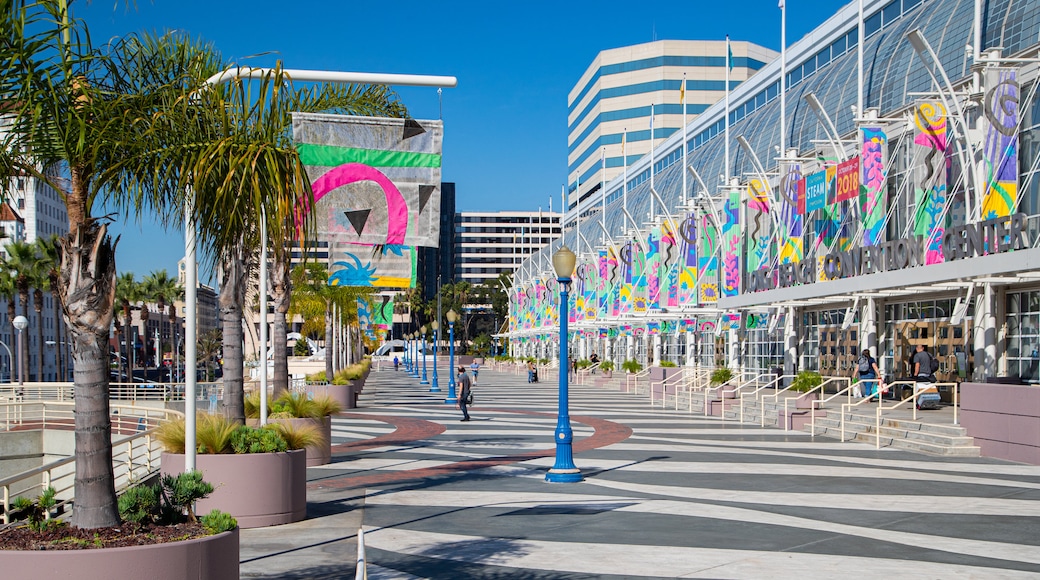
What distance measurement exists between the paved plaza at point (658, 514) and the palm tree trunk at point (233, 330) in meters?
1.81

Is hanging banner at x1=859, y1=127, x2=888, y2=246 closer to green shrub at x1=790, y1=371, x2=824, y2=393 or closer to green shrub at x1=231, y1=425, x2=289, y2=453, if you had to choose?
green shrub at x1=790, y1=371, x2=824, y2=393

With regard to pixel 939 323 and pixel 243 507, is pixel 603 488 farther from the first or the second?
pixel 939 323

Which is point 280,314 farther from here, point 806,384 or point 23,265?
point 23,265

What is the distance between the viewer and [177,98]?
948 cm

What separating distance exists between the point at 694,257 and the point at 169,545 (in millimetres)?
41726

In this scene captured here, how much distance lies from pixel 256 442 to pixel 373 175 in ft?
11.9

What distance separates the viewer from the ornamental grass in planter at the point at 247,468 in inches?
476

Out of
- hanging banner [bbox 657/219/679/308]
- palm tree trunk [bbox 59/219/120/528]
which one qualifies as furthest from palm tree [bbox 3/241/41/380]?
palm tree trunk [bbox 59/219/120/528]

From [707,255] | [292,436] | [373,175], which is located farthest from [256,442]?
[707,255]

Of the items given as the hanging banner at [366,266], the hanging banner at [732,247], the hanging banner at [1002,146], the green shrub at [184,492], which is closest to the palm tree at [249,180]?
the green shrub at [184,492]

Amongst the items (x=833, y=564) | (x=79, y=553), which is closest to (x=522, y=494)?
(x=833, y=564)

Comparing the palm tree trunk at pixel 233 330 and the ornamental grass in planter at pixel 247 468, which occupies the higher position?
the palm tree trunk at pixel 233 330

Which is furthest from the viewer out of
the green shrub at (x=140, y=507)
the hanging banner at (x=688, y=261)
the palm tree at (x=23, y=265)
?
the palm tree at (x=23, y=265)

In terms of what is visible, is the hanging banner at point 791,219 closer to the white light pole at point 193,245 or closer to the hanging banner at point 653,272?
the hanging banner at point 653,272
